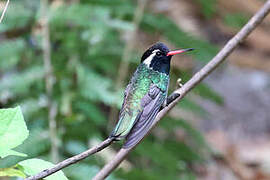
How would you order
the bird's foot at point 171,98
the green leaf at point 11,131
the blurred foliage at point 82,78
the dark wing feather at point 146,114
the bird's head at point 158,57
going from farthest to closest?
the blurred foliage at point 82,78 < the bird's head at point 158,57 < the bird's foot at point 171,98 < the dark wing feather at point 146,114 < the green leaf at point 11,131

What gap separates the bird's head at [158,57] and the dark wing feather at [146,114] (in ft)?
0.29

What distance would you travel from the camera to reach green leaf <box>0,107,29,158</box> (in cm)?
115

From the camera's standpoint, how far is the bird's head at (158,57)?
5.78 feet

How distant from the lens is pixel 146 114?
5.37 feet

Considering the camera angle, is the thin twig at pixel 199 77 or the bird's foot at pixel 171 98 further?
the bird's foot at pixel 171 98

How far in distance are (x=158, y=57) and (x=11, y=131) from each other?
0.75m

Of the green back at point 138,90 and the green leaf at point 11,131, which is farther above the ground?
the green back at point 138,90

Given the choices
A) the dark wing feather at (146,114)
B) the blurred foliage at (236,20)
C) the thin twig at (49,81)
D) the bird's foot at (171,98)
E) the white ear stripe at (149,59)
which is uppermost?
the blurred foliage at (236,20)

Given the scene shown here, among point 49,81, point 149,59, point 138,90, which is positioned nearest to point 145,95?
point 138,90

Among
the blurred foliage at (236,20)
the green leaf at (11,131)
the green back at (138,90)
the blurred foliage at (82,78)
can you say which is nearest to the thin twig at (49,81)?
the blurred foliage at (82,78)

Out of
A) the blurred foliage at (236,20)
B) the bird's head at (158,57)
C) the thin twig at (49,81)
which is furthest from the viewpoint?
the blurred foliage at (236,20)

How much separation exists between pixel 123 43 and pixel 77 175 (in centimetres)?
162

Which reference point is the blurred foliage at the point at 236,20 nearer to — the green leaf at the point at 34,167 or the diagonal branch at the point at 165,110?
the diagonal branch at the point at 165,110

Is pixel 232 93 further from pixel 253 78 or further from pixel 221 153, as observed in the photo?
pixel 221 153
